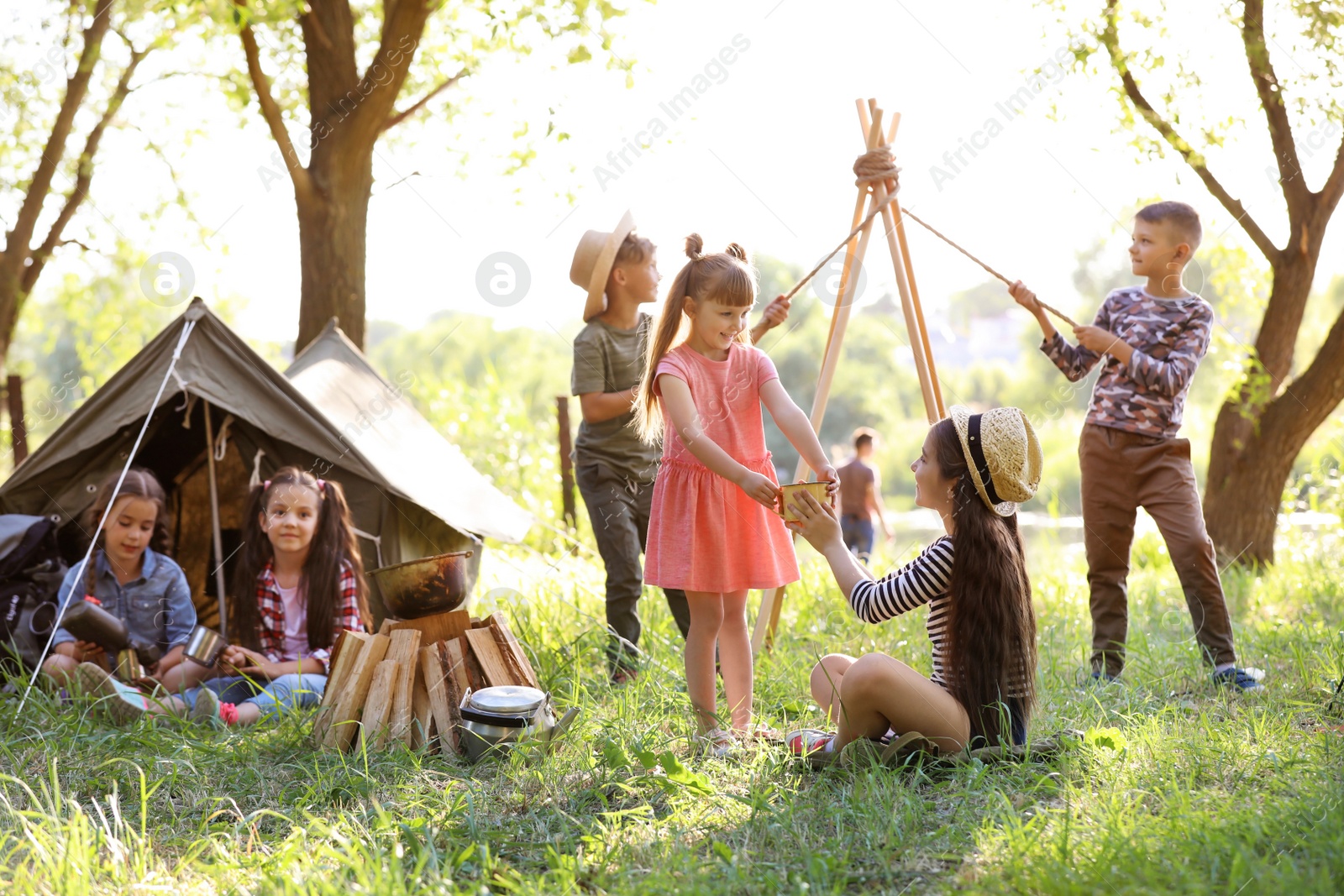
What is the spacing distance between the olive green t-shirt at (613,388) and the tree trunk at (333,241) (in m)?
2.20

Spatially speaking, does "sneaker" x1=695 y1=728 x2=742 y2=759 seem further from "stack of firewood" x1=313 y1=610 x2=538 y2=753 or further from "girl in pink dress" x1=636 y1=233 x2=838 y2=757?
"stack of firewood" x1=313 y1=610 x2=538 y2=753

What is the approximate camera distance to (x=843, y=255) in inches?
137

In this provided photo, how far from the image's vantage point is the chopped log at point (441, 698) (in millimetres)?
2914

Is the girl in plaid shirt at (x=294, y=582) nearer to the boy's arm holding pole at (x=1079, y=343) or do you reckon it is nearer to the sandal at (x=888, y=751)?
the sandal at (x=888, y=751)

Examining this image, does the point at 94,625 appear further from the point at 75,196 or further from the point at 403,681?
the point at 75,196

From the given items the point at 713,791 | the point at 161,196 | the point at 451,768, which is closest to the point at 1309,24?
the point at 713,791

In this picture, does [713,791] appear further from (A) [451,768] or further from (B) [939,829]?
(A) [451,768]

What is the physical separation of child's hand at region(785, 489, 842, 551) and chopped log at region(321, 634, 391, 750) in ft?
4.24

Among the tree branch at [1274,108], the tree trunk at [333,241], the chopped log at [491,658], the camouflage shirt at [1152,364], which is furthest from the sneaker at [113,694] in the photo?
the tree branch at [1274,108]

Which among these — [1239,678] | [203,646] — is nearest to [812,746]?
[1239,678]

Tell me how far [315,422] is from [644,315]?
1.25 meters

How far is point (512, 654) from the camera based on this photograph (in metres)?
3.13

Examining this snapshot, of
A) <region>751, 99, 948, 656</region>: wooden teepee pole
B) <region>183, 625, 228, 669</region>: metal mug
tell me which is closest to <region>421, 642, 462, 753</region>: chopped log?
<region>183, 625, 228, 669</region>: metal mug

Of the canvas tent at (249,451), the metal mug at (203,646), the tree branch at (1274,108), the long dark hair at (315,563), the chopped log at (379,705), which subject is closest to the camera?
the chopped log at (379,705)
